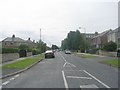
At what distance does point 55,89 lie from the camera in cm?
1202

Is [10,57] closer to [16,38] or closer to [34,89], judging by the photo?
[34,89]

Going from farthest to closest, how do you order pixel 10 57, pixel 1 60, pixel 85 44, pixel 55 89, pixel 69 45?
pixel 69 45 → pixel 85 44 → pixel 10 57 → pixel 1 60 → pixel 55 89

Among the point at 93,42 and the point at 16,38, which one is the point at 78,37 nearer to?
the point at 93,42

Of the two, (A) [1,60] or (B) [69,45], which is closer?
(A) [1,60]

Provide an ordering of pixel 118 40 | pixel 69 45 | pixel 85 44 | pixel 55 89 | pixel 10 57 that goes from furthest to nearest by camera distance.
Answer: pixel 69 45
pixel 85 44
pixel 118 40
pixel 10 57
pixel 55 89

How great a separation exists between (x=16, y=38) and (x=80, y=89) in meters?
128

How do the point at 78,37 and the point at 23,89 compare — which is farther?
the point at 78,37

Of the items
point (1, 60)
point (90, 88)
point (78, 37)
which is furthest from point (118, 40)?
point (90, 88)

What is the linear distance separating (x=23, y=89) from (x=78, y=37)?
393 feet

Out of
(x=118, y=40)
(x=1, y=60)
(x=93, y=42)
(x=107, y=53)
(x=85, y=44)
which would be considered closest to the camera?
(x=1, y=60)

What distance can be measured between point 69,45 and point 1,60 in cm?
12156

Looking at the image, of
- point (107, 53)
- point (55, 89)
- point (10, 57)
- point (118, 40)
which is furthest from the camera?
point (118, 40)

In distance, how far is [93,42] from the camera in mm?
143875

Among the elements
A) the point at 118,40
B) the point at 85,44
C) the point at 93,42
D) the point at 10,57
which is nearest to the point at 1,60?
the point at 10,57
